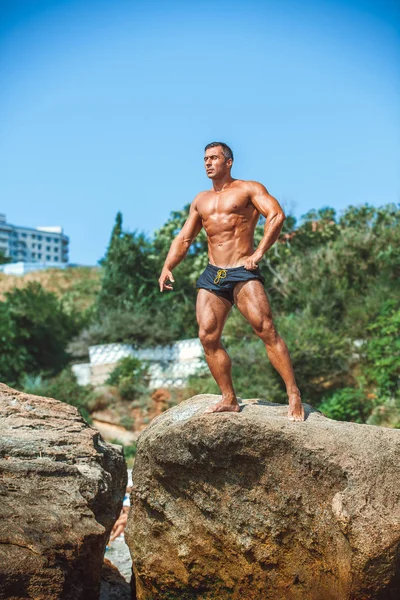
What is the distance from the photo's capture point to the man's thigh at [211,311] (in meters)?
6.01

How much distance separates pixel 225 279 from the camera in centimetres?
600

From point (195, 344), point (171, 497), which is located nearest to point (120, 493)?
A: point (171, 497)

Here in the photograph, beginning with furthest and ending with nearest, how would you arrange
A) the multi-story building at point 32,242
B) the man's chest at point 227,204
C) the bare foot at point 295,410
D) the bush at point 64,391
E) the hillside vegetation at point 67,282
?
the multi-story building at point 32,242
the hillside vegetation at point 67,282
the bush at point 64,391
the man's chest at point 227,204
the bare foot at point 295,410

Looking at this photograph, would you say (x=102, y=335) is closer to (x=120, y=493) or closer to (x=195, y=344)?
(x=195, y=344)

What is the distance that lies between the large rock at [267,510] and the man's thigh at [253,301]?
2.66ft

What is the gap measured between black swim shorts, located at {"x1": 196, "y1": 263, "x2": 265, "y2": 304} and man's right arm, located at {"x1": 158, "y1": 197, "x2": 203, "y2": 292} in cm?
41

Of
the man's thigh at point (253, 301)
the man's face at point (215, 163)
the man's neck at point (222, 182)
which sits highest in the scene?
the man's face at point (215, 163)

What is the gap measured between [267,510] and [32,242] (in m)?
79.5

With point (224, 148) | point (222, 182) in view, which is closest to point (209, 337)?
point (222, 182)

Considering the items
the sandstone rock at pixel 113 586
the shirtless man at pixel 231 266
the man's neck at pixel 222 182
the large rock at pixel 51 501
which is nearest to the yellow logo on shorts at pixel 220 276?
the shirtless man at pixel 231 266

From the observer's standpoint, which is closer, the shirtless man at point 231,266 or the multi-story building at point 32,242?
the shirtless man at point 231,266

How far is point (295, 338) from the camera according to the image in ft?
50.7

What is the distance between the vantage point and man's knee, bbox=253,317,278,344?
5.82 meters

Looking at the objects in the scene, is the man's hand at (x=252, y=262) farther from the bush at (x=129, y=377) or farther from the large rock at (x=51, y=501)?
the bush at (x=129, y=377)
